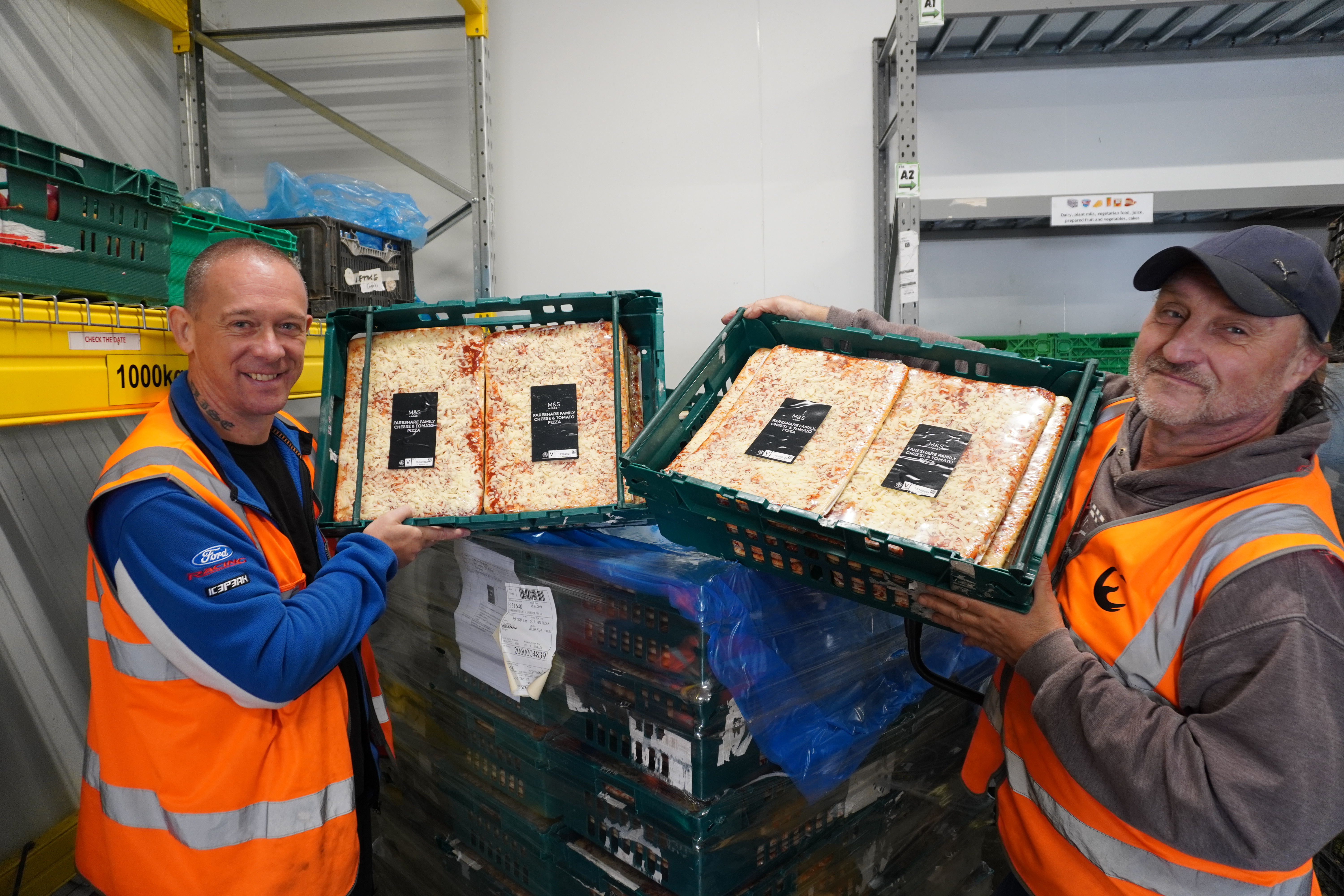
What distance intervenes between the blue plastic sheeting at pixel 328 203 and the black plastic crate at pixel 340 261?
5 centimetres

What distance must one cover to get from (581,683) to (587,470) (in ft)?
1.58

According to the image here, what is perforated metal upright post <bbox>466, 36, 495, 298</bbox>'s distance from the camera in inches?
122

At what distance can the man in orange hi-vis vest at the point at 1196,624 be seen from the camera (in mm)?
921

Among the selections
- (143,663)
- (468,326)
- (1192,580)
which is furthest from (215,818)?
(1192,580)

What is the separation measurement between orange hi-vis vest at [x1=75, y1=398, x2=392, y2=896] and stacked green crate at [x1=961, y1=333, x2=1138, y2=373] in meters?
2.35

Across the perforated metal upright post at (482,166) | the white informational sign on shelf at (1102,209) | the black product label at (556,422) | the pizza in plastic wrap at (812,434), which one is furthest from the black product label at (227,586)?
the white informational sign on shelf at (1102,209)

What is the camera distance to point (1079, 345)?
2592mm

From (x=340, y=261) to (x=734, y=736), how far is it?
2.05m

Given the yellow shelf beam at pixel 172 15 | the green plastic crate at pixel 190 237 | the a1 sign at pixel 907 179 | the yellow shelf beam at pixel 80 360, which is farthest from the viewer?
the yellow shelf beam at pixel 172 15

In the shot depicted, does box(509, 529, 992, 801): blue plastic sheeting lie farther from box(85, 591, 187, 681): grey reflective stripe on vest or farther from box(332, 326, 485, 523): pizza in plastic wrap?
box(85, 591, 187, 681): grey reflective stripe on vest

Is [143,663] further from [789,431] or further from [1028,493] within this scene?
[1028,493]

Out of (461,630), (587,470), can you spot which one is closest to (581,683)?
(461,630)

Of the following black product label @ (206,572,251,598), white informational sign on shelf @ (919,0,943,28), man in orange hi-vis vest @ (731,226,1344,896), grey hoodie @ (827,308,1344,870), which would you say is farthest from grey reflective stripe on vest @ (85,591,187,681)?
white informational sign on shelf @ (919,0,943,28)

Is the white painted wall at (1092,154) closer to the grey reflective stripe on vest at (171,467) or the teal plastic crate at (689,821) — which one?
the teal plastic crate at (689,821)
